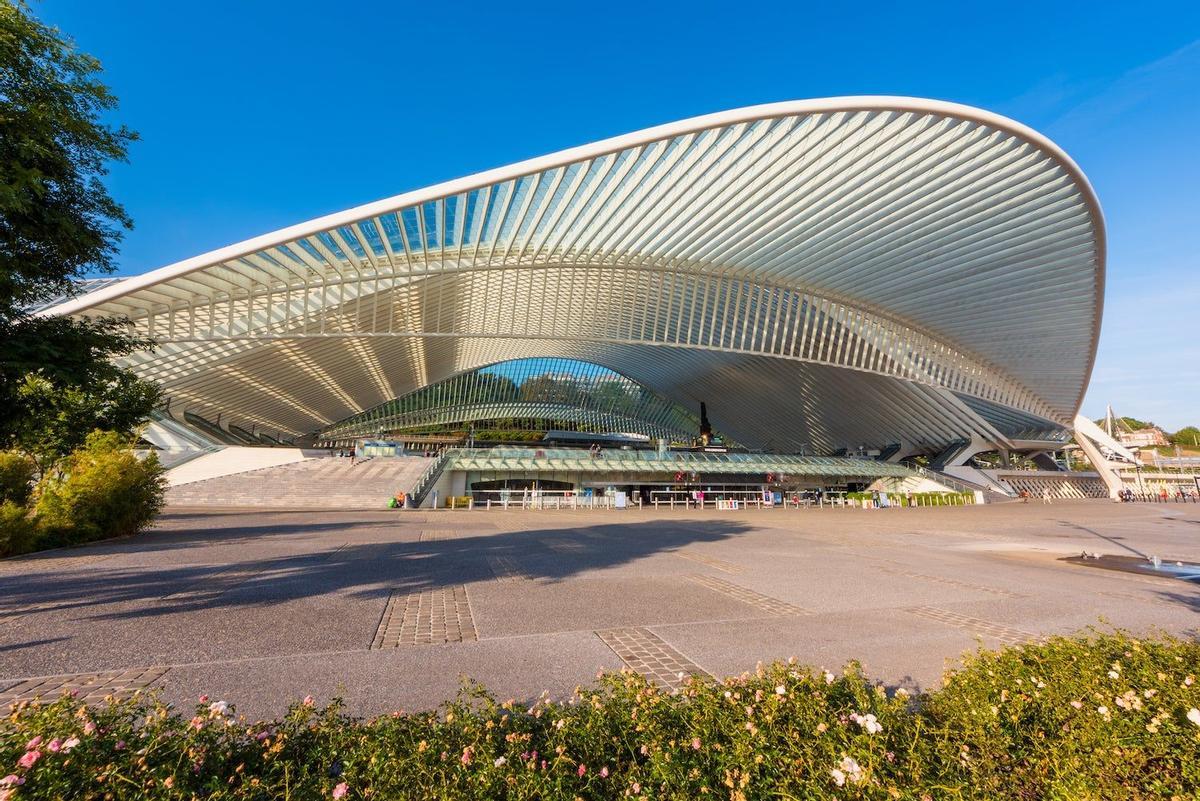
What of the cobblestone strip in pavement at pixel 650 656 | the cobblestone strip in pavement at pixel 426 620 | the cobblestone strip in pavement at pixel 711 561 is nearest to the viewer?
the cobblestone strip in pavement at pixel 650 656

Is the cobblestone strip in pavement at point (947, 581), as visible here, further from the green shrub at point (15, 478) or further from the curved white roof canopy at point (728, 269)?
the green shrub at point (15, 478)

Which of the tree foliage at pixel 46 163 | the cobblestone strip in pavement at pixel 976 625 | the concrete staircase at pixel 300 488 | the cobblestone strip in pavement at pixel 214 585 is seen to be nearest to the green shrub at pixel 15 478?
the tree foliage at pixel 46 163

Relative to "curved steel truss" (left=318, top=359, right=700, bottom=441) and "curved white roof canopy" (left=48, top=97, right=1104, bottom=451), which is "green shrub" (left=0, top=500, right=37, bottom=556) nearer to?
"curved white roof canopy" (left=48, top=97, right=1104, bottom=451)

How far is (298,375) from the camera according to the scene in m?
41.1

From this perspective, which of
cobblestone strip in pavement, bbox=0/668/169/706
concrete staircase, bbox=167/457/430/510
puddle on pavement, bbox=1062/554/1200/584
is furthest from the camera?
concrete staircase, bbox=167/457/430/510

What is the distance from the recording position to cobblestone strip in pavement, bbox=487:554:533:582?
888cm

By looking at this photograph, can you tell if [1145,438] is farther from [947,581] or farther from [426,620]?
[426,620]

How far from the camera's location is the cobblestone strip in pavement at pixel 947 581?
26.3 feet

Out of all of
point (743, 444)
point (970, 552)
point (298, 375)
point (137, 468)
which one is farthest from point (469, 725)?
point (743, 444)

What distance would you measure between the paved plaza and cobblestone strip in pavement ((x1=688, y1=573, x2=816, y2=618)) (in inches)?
2.4

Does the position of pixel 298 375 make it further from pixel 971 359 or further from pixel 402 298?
pixel 971 359

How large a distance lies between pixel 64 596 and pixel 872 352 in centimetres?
4050

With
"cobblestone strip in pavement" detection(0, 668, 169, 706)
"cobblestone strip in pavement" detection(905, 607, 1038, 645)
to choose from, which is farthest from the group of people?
"cobblestone strip in pavement" detection(0, 668, 169, 706)

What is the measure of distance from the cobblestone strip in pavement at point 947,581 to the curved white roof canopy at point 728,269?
13.7m
